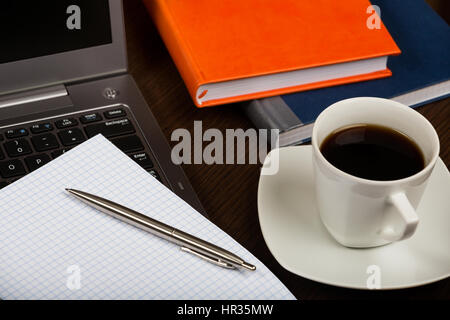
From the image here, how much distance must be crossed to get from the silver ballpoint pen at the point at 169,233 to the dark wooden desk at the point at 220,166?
76 millimetres

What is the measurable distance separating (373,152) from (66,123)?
0.31 m

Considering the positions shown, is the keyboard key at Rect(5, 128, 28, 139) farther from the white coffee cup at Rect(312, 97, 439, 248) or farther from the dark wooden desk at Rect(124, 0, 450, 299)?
the white coffee cup at Rect(312, 97, 439, 248)

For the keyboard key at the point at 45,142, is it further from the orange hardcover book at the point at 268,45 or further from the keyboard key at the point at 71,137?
the orange hardcover book at the point at 268,45

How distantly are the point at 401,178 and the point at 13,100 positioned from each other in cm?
41

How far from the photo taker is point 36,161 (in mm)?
593

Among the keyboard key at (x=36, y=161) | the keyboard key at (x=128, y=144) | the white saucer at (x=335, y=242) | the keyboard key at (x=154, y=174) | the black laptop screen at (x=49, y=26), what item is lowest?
the white saucer at (x=335, y=242)

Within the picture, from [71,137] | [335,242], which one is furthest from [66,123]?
[335,242]

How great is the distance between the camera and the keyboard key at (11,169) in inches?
22.8

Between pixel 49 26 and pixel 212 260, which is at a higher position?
pixel 49 26

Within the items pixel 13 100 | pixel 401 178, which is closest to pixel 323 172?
pixel 401 178

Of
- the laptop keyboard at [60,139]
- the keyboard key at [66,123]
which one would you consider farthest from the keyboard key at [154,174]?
the keyboard key at [66,123]

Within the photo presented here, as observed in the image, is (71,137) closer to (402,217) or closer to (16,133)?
(16,133)

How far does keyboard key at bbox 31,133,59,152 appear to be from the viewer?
60 cm
